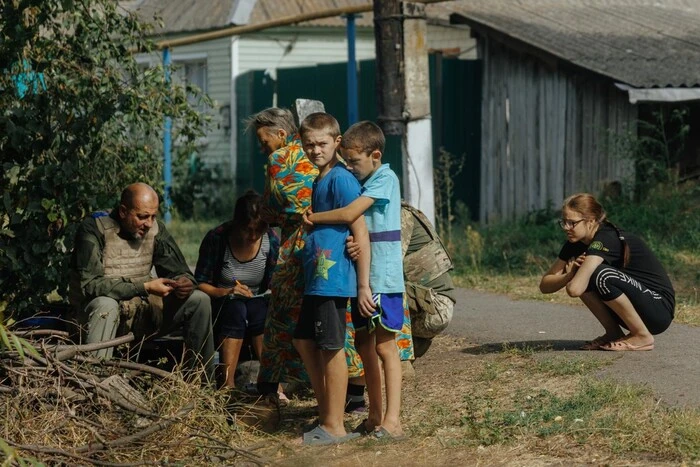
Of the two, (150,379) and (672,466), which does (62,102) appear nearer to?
(150,379)

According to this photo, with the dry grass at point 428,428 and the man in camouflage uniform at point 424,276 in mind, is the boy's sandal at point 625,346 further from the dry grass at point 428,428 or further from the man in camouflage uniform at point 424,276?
the man in camouflage uniform at point 424,276

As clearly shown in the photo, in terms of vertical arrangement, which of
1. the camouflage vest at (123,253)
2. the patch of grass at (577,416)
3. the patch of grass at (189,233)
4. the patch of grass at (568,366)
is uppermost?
the camouflage vest at (123,253)

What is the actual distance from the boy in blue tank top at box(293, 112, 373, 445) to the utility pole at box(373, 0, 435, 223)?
5.25 metres

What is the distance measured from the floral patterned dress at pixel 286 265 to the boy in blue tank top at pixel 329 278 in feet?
1.39

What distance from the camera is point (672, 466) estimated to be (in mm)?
5035

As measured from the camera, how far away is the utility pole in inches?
430

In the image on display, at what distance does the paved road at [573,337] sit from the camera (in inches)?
252

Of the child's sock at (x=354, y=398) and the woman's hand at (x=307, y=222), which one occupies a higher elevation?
the woman's hand at (x=307, y=222)

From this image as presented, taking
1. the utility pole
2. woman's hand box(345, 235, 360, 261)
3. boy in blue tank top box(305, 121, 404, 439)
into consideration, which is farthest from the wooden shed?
woman's hand box(345, 235, 360, 261)

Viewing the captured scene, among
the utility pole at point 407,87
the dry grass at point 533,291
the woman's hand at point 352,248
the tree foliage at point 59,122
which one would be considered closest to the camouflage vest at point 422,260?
the woman's hand at point 352,248

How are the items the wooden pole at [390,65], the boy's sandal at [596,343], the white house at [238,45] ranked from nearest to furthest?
the boy's sandal at [596,343]
the wooden pole at [390,65]
the white house at [238,45]

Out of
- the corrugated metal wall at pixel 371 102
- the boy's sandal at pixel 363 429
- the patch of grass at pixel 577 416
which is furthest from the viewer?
the corrugated metal wall at pixel 371 102

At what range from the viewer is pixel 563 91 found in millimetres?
15227

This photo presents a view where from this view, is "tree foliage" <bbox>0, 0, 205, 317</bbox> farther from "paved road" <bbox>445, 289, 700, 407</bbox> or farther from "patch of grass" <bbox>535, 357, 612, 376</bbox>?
"patch of grass" <bbox>535, 357, 612, 376</bbox>
